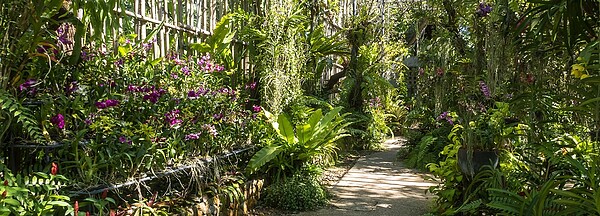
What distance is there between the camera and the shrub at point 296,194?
4.07 metres

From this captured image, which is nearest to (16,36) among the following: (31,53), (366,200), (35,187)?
(31,53)

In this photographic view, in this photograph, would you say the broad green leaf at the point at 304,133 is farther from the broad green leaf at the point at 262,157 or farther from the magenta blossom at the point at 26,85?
the magenta blossom at the point at 26,85

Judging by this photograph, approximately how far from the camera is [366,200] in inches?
175

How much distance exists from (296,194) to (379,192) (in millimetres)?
1041

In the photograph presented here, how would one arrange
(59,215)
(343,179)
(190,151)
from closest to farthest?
(59,215)
(190,151)
(343,179)

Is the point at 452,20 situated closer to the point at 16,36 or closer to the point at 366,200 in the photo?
the point at 366,200

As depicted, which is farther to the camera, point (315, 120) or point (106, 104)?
point (315, 120)

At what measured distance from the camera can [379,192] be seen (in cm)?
480

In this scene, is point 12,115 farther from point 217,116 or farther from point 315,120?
point 315,120

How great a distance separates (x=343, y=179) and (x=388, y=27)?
3.43 metres

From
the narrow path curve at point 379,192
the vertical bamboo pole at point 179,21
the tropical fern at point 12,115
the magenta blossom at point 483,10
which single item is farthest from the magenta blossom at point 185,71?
the magenta blossom at point 483,10

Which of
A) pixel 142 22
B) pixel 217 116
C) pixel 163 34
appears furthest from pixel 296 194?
pixel 142 22

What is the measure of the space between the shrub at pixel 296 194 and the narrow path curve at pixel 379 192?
0.10 meters

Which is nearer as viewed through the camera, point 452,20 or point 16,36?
point 16,36
